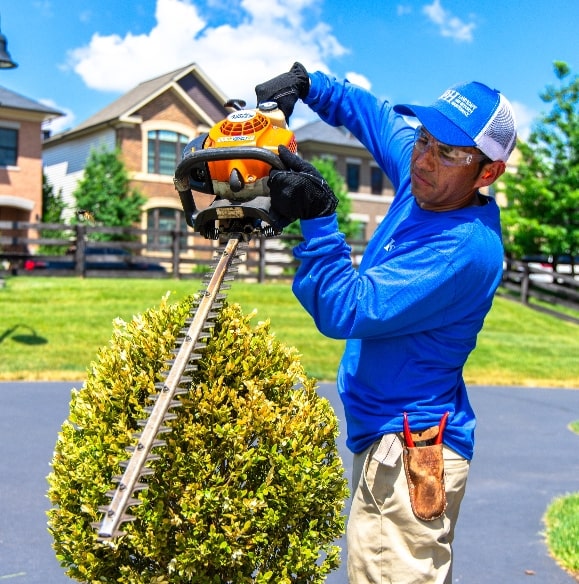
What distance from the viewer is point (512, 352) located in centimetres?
1513

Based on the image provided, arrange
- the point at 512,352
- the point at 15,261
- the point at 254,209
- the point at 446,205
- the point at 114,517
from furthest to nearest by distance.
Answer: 1. the point at 15,261
2. the point at 512,352
3. the point at 446,205
4. the point at 254,209
5. the point at 114,517

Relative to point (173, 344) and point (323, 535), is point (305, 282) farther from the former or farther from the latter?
point (323, 535)

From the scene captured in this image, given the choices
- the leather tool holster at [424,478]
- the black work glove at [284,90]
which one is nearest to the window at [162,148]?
the black work glove at [284,90]

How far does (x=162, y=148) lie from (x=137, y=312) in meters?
18.4


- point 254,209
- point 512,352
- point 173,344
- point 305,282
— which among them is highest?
point 254,209

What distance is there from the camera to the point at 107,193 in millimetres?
28594

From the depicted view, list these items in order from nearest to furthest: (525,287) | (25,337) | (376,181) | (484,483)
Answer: (484,483), (25,337), (525,287), (376,181)

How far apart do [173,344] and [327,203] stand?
0.83 metres

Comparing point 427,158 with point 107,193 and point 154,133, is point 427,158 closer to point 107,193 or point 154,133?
point 107,193

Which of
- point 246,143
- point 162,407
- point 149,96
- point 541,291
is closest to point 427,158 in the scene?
point 246,143

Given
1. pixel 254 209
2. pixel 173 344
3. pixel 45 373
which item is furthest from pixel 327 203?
pixel 45 373

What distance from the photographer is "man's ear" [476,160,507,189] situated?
2.48m

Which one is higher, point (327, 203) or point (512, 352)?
point (327, 203)

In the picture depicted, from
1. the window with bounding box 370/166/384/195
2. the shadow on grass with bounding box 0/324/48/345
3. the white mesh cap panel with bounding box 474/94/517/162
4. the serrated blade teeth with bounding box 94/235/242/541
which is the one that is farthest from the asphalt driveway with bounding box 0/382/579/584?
the window with bounding box 370/166/384/195
